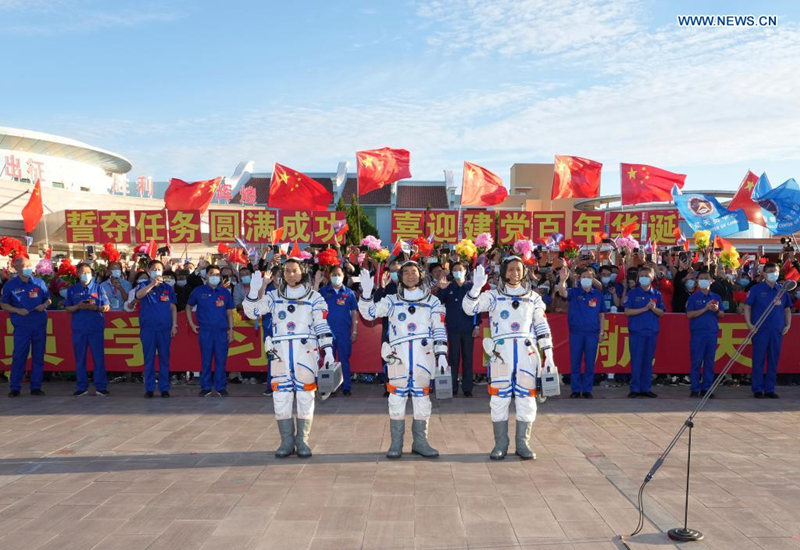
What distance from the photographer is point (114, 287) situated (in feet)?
36.3

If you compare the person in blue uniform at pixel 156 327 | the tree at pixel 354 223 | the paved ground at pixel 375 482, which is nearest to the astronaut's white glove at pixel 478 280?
the paved ground at pixel 375 482

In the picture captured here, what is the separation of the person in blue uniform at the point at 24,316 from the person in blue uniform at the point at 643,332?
877 cm

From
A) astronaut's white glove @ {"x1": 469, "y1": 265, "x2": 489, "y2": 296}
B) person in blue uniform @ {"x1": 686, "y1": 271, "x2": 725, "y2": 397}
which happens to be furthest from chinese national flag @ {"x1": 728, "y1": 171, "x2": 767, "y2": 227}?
astronaut's white glove @ {"x1": 469, "y1": 265, "x2": 489, "y2": 296}

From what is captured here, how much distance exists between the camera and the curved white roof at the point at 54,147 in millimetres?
41625

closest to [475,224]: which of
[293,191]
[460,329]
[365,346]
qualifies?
[293,191]

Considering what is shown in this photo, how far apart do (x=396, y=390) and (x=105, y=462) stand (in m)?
2.80

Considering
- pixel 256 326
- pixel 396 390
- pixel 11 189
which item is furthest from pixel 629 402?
pixel 11 189

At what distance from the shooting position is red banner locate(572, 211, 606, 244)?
1695cm

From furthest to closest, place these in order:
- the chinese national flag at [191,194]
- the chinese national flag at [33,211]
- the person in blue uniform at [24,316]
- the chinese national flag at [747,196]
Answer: the chinese national flag at [33,211] < the chinese national flag at [191,194] < the chinese national flag at [747,196] < the person in blue uniform at [24,316]

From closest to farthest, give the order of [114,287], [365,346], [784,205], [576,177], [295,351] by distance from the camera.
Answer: [295,351] < [784,205] < [365,346] < [114,287] < [576,177]

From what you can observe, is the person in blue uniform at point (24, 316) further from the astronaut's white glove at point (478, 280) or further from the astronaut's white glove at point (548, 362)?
the astronaut's white glove at point (548, 362)

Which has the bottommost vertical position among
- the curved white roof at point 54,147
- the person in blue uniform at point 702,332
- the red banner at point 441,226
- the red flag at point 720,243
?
the person in blue uniform at point 702,332

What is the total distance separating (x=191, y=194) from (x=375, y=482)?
1165cm

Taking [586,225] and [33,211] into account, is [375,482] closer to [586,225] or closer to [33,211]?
[586,225]
